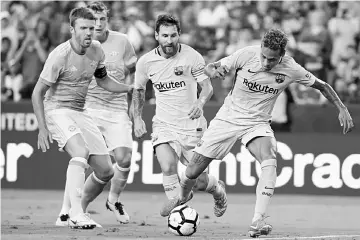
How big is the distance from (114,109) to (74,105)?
1.52 metres

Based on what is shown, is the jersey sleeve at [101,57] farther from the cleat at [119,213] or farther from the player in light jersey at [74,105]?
the cleat at [119,213]

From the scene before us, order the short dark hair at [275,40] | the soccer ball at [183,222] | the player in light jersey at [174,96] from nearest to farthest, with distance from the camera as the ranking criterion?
1. the short dark hair at [275,40]
2. the soccer ball at [183,222]
3. the player in light jersey at [174,96]

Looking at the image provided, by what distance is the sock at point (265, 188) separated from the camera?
32.2ft

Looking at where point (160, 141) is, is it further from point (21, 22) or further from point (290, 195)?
point (21, 22)

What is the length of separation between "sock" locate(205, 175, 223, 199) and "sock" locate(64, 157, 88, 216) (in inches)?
69.3

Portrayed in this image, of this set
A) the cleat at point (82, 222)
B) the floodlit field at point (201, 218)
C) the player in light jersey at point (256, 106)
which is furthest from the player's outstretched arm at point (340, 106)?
the cleat at point (82, 222)

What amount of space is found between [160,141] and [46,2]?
396 inches

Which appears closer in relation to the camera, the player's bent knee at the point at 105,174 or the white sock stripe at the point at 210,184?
the player's bent knee at the point at 105,174

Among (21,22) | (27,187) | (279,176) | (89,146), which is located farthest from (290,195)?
(21,22)

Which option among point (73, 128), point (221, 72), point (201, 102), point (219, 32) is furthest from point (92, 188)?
point (219, 32)

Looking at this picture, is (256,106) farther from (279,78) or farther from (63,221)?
(63,221)

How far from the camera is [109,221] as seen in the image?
1208 centimetres

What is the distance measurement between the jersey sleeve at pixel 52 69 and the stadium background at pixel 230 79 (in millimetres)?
5863

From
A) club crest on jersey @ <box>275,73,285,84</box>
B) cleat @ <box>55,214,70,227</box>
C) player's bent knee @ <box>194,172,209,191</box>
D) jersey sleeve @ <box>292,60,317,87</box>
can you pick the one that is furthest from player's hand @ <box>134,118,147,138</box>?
jersey sleeve @ <box>292,60,317,87</box>
